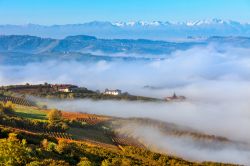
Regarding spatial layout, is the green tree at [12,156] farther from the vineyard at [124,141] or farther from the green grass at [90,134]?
the vineyard at [124,141]

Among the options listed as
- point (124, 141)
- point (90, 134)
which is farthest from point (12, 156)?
point (124, 141)

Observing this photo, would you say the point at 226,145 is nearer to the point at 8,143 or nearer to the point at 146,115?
the point at 146,115

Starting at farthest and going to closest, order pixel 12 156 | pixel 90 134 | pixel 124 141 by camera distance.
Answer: pixel 124 141
pixel 90 134
pixel 12 156

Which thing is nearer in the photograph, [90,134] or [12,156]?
[12,156]

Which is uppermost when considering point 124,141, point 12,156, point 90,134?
point 12,156

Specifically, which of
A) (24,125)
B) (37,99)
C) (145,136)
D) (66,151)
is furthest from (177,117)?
(66,151)

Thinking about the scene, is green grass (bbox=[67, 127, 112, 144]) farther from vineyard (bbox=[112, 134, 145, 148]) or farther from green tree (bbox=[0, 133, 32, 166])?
green tree (bbox=[0, 133, 32, 166])

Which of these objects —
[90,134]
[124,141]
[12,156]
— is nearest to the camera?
[12,156]

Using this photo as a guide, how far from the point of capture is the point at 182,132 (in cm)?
9350

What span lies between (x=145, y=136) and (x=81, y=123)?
9.84 m

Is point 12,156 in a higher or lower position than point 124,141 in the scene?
higher

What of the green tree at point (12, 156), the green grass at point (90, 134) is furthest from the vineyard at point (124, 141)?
the green tree at point (12, 156)

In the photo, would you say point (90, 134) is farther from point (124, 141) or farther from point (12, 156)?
point (12, 156)

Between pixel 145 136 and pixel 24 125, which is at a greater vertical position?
pixel 24 125
